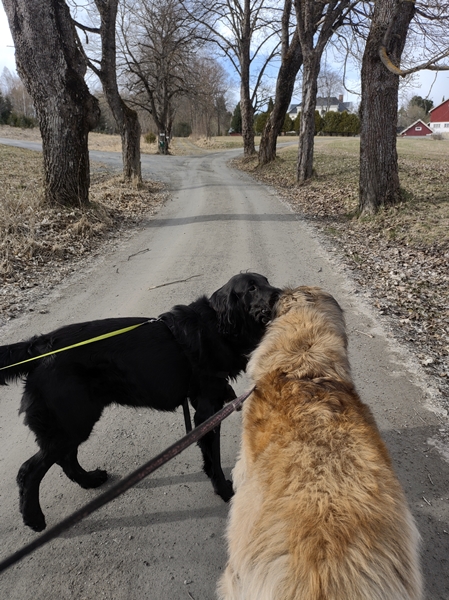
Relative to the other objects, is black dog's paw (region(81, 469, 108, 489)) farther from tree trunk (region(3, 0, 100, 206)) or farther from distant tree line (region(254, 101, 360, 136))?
distant tree line (region(254, 101, 360, 136))

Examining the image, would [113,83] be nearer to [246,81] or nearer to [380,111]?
[380,111]

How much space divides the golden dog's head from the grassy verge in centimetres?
214

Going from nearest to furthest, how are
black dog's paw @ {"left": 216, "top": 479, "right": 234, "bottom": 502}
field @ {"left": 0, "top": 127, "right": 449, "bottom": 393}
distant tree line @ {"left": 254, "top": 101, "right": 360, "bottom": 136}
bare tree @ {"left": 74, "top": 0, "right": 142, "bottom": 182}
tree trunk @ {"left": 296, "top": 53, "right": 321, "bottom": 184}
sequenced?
black dog's paw @ {"left": 216, "top": 479, "right": 234, "bottom": 502}, field @ {"left": 0, "top": 127, "right": 449, "bottom": 393}, bare tree @ {"left": 74, "top": 0, "right": 142, "bottom": 182}, tree trunk @ {"left": 296, "top": 53, "right": 321, "bottom": 184}, distant tree line @ {"left": 254, "top": 101, "right": 360, "bottom": 136}

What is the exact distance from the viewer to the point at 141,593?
2.16 metres

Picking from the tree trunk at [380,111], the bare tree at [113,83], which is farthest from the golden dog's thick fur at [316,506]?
the bare tree at [113,83]

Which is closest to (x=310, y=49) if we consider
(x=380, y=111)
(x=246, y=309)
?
(x=380, y=111)

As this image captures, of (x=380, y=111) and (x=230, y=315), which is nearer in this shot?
(x=230, y=315)

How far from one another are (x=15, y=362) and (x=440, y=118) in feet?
335

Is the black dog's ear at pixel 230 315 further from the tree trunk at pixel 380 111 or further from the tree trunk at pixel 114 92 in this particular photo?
the tree trunk at pixel 114 92

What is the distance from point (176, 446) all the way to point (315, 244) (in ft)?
24.9

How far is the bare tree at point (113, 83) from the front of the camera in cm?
1356

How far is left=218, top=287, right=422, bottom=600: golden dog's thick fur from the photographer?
1.25 metres

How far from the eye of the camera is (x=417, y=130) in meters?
87.4

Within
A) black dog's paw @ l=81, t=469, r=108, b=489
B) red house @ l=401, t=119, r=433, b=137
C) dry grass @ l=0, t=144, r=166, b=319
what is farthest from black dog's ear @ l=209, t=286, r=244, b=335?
red house @ l=401, t=119, r=433, b=137
